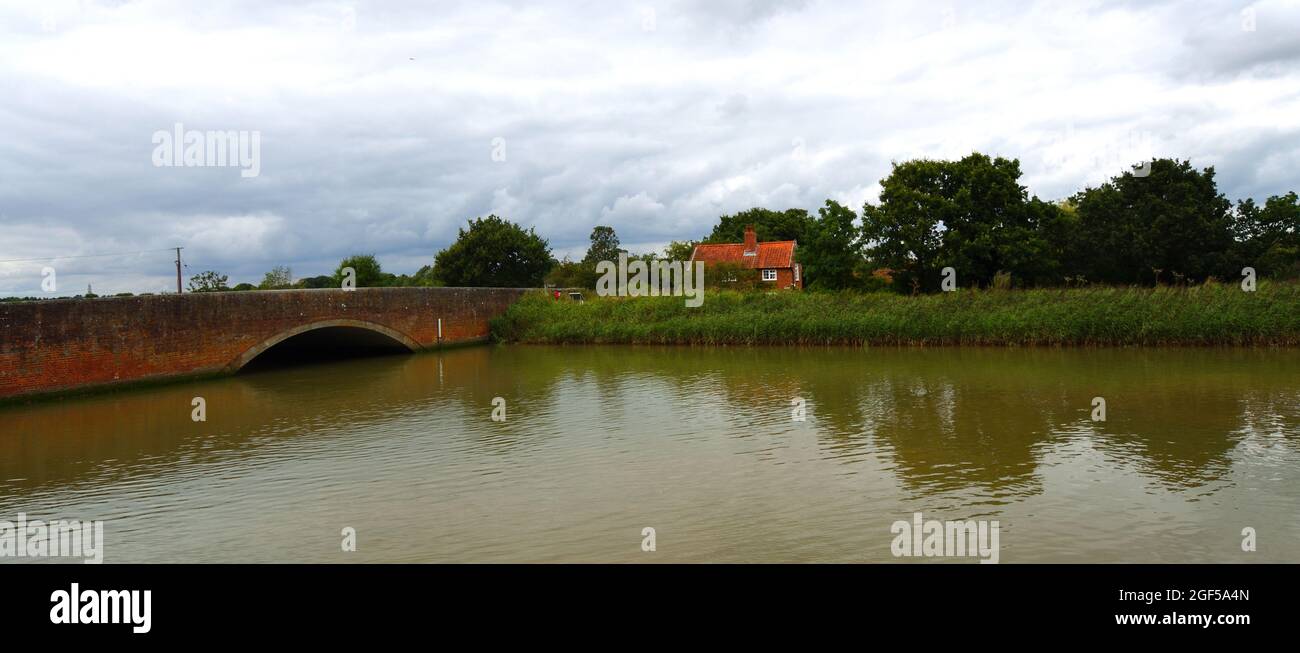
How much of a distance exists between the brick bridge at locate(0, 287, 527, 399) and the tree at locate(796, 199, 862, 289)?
58.0ft

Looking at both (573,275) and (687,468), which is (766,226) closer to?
(573,275)

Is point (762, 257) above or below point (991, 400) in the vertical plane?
above

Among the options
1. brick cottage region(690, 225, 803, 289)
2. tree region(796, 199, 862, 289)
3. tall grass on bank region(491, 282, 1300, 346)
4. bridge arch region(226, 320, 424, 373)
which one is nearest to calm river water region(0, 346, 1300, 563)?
bridge arch region(226, 320, 424, 373)

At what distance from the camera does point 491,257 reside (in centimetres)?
5684

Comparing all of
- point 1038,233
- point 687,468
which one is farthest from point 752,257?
point 687,468

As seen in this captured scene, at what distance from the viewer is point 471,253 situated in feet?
188

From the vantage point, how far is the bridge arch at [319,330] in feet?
83.3

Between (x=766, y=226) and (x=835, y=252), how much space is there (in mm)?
27935

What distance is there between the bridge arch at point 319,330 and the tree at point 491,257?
23754 millimetres

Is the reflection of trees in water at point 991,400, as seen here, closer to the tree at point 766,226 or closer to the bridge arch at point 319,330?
the bridge arch at point 319,330

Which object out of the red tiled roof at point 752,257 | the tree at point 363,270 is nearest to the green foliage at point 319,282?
the tree at point 363,270
